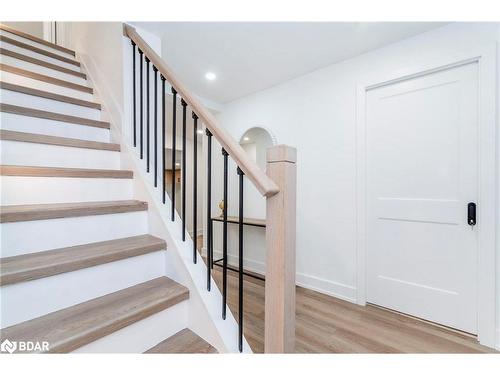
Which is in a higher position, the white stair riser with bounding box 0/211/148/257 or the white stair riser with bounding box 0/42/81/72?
the white stair riser with bounding box 0/42/81/72

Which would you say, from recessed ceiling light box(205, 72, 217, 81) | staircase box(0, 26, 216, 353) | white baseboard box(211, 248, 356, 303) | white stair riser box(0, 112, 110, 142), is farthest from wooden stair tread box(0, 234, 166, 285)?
recessed ceiling light box(205, 72, 217, 81)

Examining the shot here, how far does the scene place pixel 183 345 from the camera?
1034 millimetres

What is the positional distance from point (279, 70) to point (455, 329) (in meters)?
2.79

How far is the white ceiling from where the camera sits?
1.86 meters

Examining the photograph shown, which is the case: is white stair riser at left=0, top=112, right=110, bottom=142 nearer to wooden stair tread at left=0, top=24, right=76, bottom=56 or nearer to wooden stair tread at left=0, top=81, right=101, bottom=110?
wooden stair tread at left=0, top=81, right=101, bottom=110

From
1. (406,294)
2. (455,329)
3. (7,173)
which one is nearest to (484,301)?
(455,329)

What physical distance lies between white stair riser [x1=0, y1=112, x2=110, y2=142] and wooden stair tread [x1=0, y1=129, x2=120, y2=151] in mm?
183

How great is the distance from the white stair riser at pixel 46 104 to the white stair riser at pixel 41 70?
53cm

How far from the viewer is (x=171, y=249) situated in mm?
1273

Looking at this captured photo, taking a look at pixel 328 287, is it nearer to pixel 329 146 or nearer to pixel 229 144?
pixel 329 146

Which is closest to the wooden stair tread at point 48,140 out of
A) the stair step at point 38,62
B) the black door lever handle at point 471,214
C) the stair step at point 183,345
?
the stair step at point 38,62

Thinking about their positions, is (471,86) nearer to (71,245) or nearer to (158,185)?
(158,185)

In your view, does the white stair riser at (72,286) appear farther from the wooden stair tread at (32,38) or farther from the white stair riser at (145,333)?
the wooden stair tread at (32,38)

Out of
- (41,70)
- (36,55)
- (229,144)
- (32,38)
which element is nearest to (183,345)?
(229,144)
